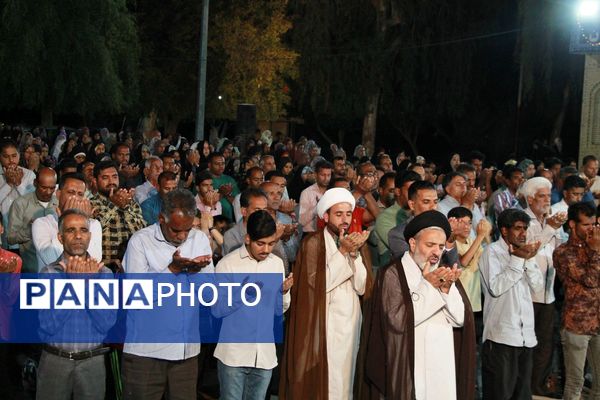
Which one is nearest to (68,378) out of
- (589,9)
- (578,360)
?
(578,360)

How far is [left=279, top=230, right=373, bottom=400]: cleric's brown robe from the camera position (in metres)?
6.56

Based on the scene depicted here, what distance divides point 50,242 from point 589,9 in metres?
17.5

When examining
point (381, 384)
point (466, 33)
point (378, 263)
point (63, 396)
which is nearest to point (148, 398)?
point (63, 396)

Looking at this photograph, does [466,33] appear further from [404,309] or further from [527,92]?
[404,309]

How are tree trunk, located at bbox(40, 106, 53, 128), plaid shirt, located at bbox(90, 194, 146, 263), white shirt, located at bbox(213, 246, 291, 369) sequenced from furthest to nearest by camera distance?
tree trunk, located at bbox(40, 106, 53, 128) < plaid shirt, located at bbox(90, 194, 146, 263) < white shirt, located at bbox(213, 246, 291, 369)

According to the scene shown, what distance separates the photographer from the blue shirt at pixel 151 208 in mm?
9344

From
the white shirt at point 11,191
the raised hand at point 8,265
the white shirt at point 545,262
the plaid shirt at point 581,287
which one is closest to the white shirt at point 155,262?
the raised hand at point 8,265

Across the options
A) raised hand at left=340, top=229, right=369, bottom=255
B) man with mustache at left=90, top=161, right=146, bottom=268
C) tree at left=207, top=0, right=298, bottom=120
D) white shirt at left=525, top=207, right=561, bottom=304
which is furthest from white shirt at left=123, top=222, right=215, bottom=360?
tree at left=207, top=0, right=298, bottom=120

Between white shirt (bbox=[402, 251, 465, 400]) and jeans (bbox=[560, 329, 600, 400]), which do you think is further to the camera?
jeans (bbox=[560, 329, 600, 400])

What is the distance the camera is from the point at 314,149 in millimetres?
18141

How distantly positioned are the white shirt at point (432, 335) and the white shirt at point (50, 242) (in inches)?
92.6

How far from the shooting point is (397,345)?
588 cm

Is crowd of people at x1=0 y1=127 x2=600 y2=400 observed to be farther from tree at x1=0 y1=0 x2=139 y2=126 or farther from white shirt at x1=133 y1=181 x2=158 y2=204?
tree at x1=0 y1=0 x2=139 y2=126

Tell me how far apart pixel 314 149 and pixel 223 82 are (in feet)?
66.6
